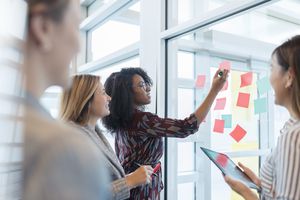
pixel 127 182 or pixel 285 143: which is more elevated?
pixel 285 143

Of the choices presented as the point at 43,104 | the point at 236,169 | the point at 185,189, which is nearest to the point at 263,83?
the point at 236,169

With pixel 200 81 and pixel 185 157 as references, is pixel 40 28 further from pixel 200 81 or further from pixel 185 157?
pixel 185 157

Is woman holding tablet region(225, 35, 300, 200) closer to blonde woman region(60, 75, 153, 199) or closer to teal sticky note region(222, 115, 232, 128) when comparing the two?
blonde woman region(60, 75, 153, 199)

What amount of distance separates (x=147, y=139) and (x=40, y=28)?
131 cm

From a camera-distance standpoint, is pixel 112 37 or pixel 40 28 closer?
pixel 40 28

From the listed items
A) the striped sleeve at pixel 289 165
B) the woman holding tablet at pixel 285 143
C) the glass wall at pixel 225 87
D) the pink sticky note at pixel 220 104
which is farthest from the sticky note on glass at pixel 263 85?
the striped sleeve at pixel 289 165

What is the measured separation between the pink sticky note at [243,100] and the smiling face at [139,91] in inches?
23.1

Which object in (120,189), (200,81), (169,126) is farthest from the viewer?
(200,81)

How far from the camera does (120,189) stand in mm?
1352

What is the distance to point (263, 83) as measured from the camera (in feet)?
5.62

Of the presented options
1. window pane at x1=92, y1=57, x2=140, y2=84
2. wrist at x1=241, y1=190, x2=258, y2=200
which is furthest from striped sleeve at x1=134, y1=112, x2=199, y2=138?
window pane at x1=92, y1=57, x2=140, y2=84

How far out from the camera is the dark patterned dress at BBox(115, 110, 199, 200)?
1565 millimetres

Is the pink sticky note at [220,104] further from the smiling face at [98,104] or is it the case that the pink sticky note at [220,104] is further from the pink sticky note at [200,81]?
the smiling face at [98,104]

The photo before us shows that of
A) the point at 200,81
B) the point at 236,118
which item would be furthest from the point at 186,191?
the point at 200,81
